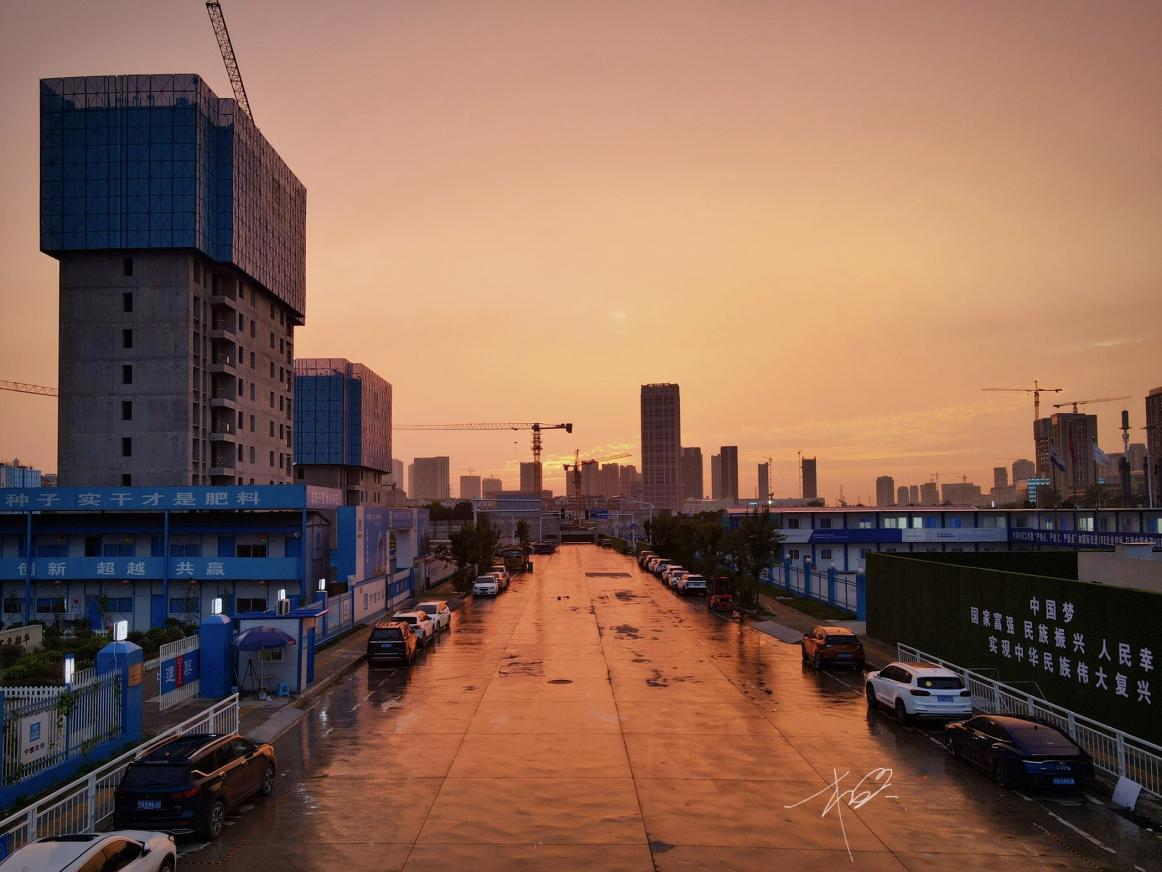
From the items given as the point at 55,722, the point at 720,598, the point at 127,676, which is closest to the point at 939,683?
the point at 127,676

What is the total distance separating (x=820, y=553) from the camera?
86375mm

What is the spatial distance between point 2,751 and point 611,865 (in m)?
11.5

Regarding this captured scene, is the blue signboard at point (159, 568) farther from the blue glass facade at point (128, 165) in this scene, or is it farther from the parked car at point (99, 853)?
the parked car at point (99, 853)

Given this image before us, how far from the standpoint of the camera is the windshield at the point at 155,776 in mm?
14852

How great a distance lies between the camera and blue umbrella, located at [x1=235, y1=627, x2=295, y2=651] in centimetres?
2747

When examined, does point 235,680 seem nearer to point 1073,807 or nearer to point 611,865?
point 611,865

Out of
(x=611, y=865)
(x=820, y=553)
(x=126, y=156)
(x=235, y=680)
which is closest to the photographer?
(x=611, y=865)

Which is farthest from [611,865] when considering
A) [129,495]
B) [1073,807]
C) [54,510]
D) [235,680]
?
[54,510]

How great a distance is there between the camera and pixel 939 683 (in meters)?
22.7

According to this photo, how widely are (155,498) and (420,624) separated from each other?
851 inches

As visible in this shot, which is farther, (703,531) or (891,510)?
(891,510)

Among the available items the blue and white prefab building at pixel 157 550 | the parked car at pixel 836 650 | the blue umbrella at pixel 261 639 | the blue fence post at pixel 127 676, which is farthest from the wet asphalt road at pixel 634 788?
the blue and white prefab building at pixel 157 550

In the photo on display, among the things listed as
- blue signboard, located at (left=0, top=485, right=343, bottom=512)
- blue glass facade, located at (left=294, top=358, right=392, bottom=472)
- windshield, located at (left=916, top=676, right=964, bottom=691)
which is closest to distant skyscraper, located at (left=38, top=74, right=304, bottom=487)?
blue signboard, located at (left=0, top=485, right=343, bottom=512)

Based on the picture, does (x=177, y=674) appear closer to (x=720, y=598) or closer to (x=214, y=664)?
(x=214, y=664)
